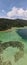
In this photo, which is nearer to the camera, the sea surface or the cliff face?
the sea surface

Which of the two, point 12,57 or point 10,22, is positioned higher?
point 10,22

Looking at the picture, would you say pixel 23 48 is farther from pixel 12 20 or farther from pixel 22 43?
pixel 12 20

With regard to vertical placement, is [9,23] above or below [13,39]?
above

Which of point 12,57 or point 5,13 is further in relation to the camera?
point 5,13

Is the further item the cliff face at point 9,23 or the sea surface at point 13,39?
the cliff face at point 9,23

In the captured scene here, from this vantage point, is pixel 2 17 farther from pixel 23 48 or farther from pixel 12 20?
pixel 23 48

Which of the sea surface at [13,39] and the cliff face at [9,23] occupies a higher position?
the cliff face at [9,23]

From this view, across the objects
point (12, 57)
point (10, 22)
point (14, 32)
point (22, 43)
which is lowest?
point (12, 57)

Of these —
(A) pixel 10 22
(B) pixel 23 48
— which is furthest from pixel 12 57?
(A) pixel 10 22
